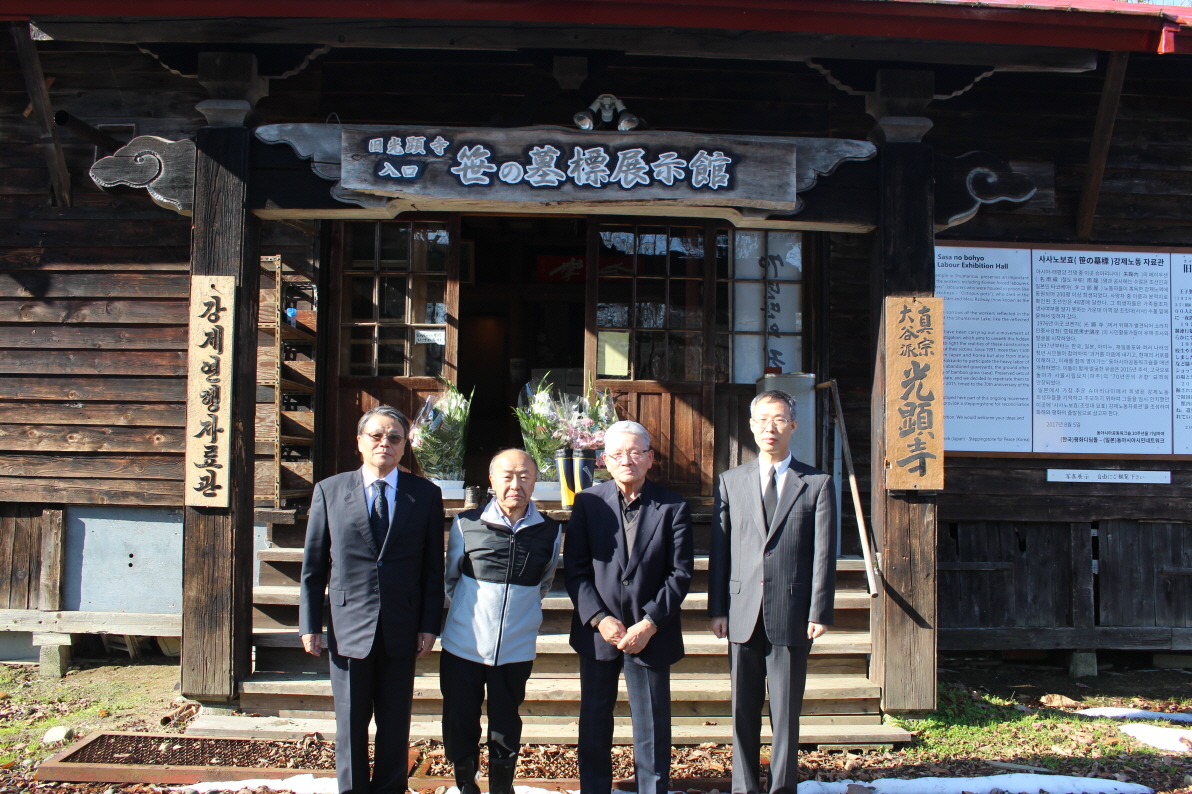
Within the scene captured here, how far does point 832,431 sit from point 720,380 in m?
0.87

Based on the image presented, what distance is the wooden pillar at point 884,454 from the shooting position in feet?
14.7

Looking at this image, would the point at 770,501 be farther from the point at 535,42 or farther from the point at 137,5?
the point at 137,5

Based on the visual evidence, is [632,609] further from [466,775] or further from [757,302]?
[757,302]

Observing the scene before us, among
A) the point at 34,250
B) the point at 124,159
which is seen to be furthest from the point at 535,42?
the point at 34,250

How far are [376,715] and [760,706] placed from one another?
1603 mm

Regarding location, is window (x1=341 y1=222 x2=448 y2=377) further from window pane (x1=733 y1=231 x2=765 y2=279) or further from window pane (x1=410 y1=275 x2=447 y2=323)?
window pane (x1=733 y1=231 x2=765 y2=279)

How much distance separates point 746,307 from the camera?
20.3 ft

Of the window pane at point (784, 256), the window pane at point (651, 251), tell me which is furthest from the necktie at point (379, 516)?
the window pane at point (784, 256)

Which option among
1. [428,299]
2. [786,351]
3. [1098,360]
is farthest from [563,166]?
[1098,360]

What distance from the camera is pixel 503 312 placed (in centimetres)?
1025

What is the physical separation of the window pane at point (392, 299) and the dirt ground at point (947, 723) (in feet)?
9.13

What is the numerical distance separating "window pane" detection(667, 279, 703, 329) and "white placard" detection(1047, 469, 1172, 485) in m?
2.68

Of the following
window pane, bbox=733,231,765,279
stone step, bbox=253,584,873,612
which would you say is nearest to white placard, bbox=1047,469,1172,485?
stone step, bbox=253,584,873,612

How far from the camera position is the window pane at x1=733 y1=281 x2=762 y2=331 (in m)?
6.19
